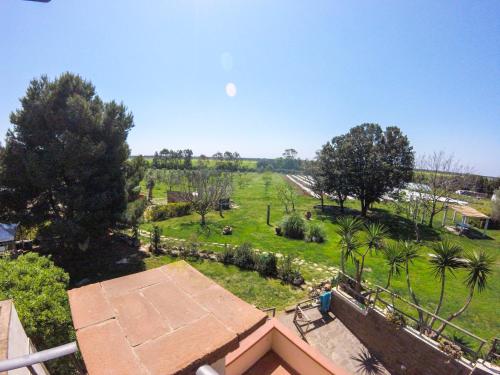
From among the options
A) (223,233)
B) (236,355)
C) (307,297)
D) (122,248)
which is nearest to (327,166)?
(223,233)

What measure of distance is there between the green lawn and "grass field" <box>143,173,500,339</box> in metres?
0.36

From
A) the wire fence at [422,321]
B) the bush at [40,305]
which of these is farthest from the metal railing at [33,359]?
the wire fence at [422,321]

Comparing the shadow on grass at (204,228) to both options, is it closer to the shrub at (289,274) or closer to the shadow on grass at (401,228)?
the shrub at (289,274)

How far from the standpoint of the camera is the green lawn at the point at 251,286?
9359 mm

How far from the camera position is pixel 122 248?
1383 centimetres

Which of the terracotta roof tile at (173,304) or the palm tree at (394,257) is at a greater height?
the terracotta roof tile at (173,304)

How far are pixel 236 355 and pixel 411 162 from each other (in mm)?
25776

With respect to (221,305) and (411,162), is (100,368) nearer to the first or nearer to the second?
(221,305)

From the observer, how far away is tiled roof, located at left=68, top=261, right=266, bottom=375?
1374mm

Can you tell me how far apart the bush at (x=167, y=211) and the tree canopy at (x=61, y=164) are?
9423mm

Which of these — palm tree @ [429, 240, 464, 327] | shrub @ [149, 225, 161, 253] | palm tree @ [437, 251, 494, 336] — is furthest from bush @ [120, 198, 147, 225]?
palm tree @ [437, 251, 494, 336]

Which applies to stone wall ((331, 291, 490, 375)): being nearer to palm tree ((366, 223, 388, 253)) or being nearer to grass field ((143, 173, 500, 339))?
palm tree ((366, 223, 388, 253))

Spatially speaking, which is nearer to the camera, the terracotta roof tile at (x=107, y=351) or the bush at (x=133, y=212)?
the terracotta roof tile at (x=107, y=351)

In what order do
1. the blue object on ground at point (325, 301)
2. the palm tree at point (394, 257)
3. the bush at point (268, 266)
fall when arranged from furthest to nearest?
the bush at point (268, 266), the blue object on ground at point (325, 301), the palm tree at point (394, 257)
